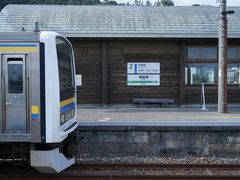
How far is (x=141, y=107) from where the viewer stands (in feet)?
61.4

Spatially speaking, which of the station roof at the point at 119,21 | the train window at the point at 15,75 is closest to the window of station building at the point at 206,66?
the station roof at the point at 119,21

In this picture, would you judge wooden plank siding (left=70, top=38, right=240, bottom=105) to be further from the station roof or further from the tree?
the tree

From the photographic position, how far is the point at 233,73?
19359 millimetres

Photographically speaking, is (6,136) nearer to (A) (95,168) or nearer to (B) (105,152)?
(A) (95,168)

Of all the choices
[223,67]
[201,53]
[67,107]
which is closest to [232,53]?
[201,53]

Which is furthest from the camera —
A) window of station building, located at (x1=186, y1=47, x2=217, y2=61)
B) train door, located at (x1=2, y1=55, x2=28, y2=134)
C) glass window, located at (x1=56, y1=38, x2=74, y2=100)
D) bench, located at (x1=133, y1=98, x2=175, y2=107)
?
window of station building, located at (x1=186, y1=47, x2=217, y2=61)

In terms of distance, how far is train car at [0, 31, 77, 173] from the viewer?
7.88 metres

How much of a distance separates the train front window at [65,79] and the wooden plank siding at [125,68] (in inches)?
365

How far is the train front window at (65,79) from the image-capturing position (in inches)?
333

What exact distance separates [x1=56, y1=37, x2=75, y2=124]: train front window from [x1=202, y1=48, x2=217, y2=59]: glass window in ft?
35.1

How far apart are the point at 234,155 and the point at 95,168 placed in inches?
162

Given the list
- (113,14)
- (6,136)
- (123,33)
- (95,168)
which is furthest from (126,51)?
(6,136)

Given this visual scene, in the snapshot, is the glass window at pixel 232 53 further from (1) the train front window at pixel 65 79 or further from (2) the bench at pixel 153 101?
(1) the train front window at pixel 65 79

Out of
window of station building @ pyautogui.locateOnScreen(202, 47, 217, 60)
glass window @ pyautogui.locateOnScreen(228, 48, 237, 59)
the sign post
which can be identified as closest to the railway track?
Result: the sign post
